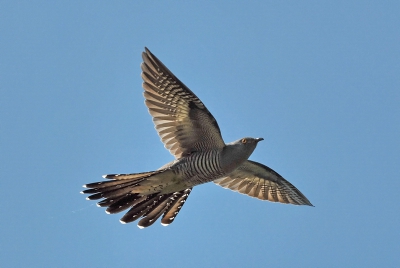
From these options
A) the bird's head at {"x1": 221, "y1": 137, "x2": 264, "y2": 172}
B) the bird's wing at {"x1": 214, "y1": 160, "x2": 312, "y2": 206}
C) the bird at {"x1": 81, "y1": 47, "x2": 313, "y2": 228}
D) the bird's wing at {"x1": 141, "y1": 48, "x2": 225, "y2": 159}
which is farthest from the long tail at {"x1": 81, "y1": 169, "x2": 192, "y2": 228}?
the bird's wing at {"x1": 214, "y1": 160, "x2": 312, "y2": 206}

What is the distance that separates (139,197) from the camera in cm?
1259

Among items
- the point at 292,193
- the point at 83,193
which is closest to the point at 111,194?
the point at 83,193

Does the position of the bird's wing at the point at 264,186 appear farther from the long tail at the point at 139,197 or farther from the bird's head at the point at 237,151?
the bird's head at the point at 237,151

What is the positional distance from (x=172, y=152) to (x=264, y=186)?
256 cm

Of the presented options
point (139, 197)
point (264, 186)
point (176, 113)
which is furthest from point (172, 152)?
point (264, 186)

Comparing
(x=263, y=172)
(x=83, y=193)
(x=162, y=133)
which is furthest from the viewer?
(x=263, y=172)

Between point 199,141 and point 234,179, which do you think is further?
point 234,179

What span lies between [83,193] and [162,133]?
189cm

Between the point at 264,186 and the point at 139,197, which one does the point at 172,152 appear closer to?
the point at 139,197

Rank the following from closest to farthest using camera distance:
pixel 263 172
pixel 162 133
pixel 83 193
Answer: pixel 83 193, pixel 162 133, pixel 263 172

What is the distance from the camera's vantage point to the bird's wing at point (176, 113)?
1216 centimetres

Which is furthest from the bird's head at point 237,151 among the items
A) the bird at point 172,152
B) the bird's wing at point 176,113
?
the bird's wing at point 176,113

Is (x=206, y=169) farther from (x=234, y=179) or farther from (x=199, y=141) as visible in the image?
(x=234, y=179)

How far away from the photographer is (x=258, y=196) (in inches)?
567
